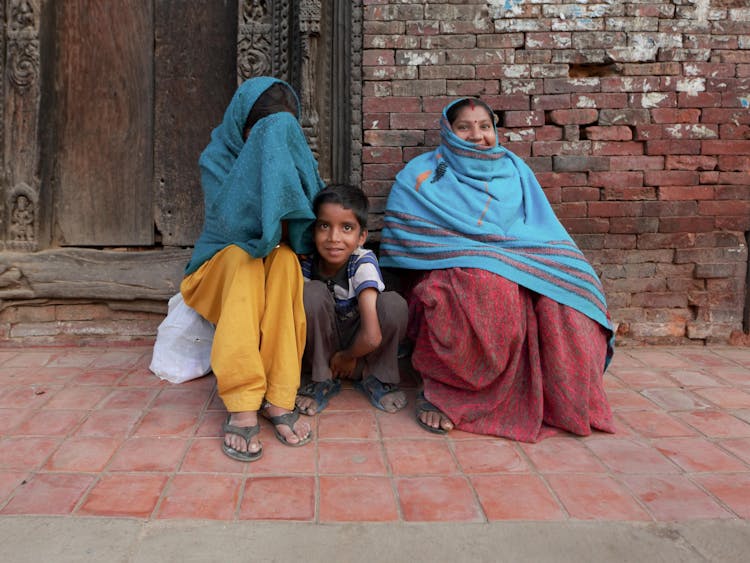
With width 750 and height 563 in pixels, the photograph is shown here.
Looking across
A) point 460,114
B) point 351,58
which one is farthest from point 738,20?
point 351,58

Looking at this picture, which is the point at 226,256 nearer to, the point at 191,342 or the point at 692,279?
the point at 191,342

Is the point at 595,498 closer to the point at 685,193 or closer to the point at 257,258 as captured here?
the point at 257,258

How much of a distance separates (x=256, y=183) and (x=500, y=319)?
1145 millimetres

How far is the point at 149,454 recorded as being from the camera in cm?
199

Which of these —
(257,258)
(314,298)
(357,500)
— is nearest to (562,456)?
(357,500)

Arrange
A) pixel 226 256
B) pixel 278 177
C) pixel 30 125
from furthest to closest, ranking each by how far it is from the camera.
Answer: pixel 30 125 → pixel 226 256 → pixel 278 177

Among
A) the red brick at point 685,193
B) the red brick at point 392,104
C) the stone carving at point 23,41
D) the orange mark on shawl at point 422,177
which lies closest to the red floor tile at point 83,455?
the orange mark on shawl at point 422,177

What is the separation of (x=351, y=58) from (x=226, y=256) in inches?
62.4

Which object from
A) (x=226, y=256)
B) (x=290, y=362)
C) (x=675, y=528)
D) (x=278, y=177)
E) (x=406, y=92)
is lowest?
(x=675, y=528)

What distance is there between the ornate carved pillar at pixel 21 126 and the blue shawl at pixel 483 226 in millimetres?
2339

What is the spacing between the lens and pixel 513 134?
3199 millimetres

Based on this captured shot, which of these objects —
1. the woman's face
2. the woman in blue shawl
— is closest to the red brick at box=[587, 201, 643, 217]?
the woman in blue shawl

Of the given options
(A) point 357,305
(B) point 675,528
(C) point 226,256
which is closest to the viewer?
(B) point 675,528

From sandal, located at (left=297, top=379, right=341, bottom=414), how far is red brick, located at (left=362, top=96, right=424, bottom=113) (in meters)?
1.60
